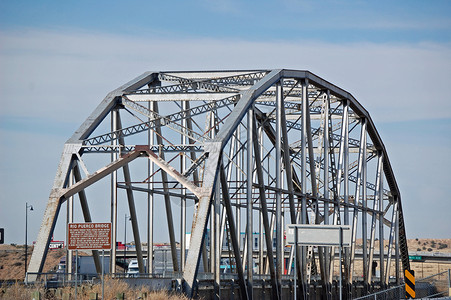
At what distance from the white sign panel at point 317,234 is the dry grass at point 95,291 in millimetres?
4207

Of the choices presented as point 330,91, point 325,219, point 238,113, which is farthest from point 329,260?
point 238,113

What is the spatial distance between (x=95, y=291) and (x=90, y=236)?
221cm

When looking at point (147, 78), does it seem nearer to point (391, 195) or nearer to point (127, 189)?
point (127, 189)

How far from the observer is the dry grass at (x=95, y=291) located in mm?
27688

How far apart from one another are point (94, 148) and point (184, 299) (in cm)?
977

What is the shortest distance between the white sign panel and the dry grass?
4207 mm

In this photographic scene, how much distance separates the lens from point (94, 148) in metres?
36.2

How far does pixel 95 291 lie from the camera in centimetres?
2847

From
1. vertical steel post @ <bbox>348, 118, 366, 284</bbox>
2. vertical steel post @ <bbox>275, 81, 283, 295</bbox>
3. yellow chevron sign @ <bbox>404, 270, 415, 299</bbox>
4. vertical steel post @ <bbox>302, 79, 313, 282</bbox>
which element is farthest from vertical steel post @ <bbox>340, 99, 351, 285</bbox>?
yellow chevron sign @ <bbox>404, 270, 415, 299</bbox>

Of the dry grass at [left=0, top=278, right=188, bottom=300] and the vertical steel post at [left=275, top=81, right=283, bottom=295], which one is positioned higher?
the vertical steel post at [left=275, top=81, right=283, bottom=295]

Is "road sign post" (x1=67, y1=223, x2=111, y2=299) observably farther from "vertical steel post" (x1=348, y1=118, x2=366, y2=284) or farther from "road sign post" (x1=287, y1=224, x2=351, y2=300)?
"vertical steel post" (x1=348, y1=118, x2=366, y2=284)

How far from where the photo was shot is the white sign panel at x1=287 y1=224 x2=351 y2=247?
28453mm

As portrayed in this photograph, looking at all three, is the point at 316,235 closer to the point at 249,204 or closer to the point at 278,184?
the point at 249,204

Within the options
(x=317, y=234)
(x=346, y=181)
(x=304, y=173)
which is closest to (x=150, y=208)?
(x=304, y=173)
